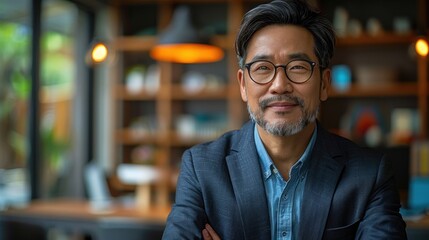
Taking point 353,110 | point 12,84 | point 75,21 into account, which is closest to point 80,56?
point 75,21

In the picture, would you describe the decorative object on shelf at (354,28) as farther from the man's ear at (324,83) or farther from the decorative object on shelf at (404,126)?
the man's ear at (324,83)

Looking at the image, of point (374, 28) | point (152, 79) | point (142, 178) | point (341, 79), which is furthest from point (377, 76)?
point (142, 178)

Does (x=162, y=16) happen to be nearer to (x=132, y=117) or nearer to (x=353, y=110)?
(x=132, y=117)

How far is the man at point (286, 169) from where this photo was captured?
1749mm

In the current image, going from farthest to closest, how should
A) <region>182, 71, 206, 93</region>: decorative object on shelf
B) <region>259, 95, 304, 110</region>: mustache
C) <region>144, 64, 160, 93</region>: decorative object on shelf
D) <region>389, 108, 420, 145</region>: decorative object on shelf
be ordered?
<region>144, 64, 160, 93</region>: decorative object on shelf < <region>182, 71, 206, 93</region>: decorative object on shelf < <region>389, 108, 420, 145</region>: decorative object on shelf < <region>259, 95, 304, 110</region>: mustache

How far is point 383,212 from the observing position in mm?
1763

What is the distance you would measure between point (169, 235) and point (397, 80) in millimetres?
4857

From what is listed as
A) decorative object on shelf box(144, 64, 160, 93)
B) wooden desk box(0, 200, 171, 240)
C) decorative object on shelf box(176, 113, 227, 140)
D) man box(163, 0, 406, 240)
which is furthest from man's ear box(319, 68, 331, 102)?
decorative object on shelf box(144, 64, 160, 93)

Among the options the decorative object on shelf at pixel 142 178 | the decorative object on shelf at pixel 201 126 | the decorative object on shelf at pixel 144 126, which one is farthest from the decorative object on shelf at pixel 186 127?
the decorative object on shelf at pixel 142 178

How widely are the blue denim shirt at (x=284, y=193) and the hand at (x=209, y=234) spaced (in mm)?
178

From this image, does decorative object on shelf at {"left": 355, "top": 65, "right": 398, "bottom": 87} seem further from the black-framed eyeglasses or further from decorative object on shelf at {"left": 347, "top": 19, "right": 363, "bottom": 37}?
the black-framed eyeglasses

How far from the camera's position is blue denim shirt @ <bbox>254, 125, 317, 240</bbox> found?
1810 mm

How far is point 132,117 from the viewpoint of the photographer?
6.86m

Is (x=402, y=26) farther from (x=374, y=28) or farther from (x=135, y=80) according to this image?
(x=135, y=80)
